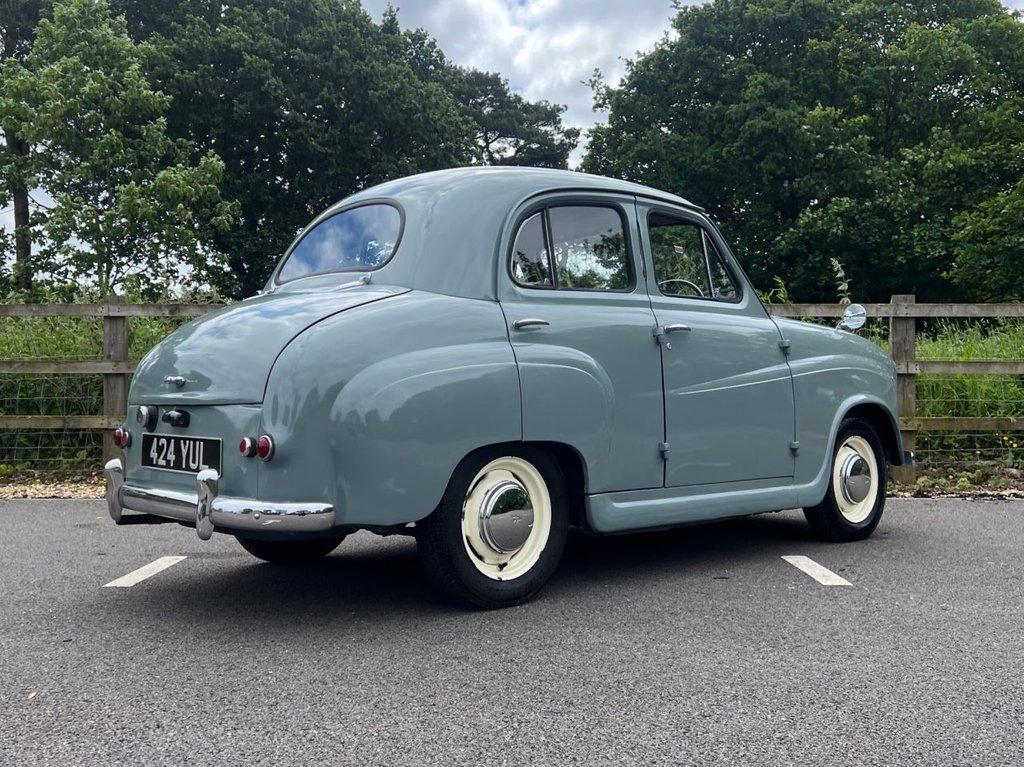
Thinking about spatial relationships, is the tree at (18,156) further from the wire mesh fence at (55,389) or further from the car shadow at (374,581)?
the car shadow at (374,581)

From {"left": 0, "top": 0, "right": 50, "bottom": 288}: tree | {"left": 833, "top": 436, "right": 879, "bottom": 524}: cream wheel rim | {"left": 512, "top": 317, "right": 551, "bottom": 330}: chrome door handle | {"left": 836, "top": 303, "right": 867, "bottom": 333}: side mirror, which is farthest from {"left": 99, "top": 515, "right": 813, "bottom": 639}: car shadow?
{"left": 0, "top": 0, "right": 50, "bottom": 288}: tree

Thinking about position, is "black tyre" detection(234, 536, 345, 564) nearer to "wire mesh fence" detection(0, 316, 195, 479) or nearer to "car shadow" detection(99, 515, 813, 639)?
"car shadow" detection(99, 515, 813, 639)

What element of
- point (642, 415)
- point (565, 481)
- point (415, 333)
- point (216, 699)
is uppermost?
point (415, 333)

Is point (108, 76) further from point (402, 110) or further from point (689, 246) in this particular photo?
point (689, 246)

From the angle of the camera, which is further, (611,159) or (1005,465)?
(611,159)

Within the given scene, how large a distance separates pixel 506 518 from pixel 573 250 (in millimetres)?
1324

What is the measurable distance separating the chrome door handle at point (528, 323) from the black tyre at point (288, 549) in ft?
5.08

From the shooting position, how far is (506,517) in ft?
12.4

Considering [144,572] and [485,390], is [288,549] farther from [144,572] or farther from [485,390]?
[485,390]

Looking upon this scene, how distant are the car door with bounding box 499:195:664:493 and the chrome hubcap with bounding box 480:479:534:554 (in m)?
0.24

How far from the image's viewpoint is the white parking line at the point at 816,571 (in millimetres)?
4340

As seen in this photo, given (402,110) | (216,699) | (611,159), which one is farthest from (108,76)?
(216,699)

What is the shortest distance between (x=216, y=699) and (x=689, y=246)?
3262 mm

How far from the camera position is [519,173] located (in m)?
4.30
